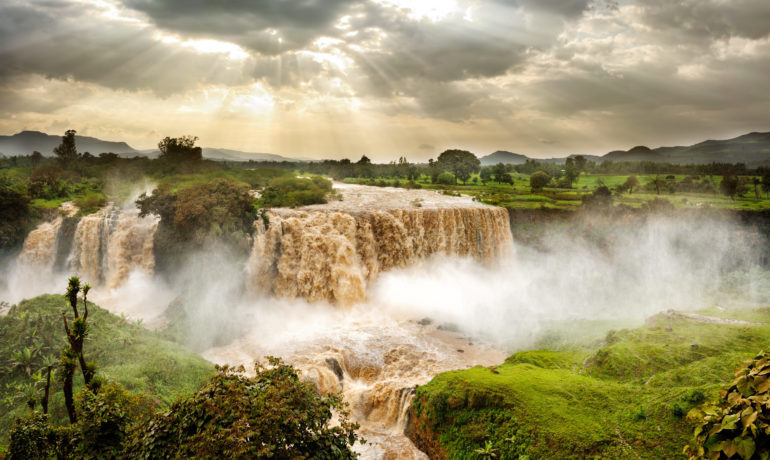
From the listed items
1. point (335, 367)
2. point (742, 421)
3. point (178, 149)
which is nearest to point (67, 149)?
point (178, 149)

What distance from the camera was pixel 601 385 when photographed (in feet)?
32.1

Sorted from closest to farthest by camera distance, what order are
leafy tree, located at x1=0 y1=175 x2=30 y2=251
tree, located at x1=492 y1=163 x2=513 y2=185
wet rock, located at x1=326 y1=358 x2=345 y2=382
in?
wet rock, located at x1=326 y1=358 x2=345 y2=382, leafy tree, located at x1=0 y1=175 x2=30 y2=251, tree, located at x1=492 y1=163 x2=513 y2=185

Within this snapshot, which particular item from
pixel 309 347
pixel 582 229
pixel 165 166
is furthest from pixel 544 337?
pixel 165 166

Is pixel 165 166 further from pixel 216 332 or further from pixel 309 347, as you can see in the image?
pixel 309 347

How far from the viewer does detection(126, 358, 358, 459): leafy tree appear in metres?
4.86

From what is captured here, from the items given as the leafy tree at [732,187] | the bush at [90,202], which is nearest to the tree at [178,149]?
the bush at [90,202]

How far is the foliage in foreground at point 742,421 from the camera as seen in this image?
2.65 metres

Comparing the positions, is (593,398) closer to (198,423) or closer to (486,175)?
(198,423)

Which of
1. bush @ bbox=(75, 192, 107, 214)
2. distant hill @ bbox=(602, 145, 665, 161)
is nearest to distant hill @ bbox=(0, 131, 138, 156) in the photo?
bush @ bbox=(75, 192, 107, 214)

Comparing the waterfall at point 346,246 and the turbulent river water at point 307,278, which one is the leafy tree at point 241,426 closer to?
the turbulent river water at point 307,278

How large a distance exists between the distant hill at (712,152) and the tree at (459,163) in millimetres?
104619

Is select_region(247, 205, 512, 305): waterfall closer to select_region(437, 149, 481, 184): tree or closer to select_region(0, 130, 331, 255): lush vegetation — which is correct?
select_region(0, 130, 331, 255): lush vegetation

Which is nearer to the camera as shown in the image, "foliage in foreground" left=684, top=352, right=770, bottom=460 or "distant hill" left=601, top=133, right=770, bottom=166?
"foliage in foreground" left=684, top=352, right=770, bottom=460

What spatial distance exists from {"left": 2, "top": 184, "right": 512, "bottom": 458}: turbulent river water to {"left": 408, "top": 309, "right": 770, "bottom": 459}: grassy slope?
540cm
